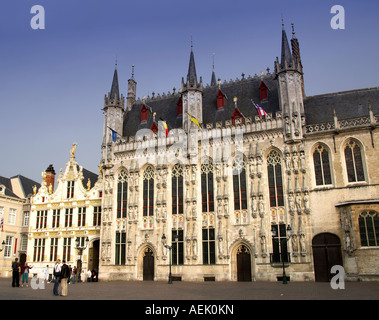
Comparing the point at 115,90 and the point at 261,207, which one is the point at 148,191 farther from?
the point at 115,90

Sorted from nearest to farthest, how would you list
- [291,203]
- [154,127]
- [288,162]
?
[291,203]
[288,162]
[154,127]

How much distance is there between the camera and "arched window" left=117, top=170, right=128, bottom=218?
36688 millimetres

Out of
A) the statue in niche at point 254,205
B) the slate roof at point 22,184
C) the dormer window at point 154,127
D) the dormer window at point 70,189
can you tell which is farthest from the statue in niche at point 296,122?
the slate roof at point 22,184

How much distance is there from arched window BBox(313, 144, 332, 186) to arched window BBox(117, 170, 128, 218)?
18459mm

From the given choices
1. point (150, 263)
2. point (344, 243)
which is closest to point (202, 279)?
point (150, 263)

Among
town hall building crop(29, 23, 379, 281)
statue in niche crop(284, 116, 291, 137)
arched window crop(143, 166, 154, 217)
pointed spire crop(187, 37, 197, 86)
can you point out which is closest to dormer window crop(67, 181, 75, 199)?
town hall building crop(29, 23, 379, 281)

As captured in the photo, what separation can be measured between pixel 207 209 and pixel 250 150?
6.67 m

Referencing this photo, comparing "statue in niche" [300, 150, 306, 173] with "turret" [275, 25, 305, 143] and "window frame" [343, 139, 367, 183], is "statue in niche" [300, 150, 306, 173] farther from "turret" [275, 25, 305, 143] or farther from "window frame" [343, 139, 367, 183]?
"window frame" [343, 139, 367, 183]

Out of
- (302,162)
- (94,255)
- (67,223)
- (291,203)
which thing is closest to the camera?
(291,203)

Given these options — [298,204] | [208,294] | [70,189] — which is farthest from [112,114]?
[208,294]

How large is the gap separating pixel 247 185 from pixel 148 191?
9.94 meters

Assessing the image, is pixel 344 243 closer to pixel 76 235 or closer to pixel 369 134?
pixel 369 134

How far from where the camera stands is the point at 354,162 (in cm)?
3006

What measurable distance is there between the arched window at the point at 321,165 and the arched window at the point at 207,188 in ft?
30.7
